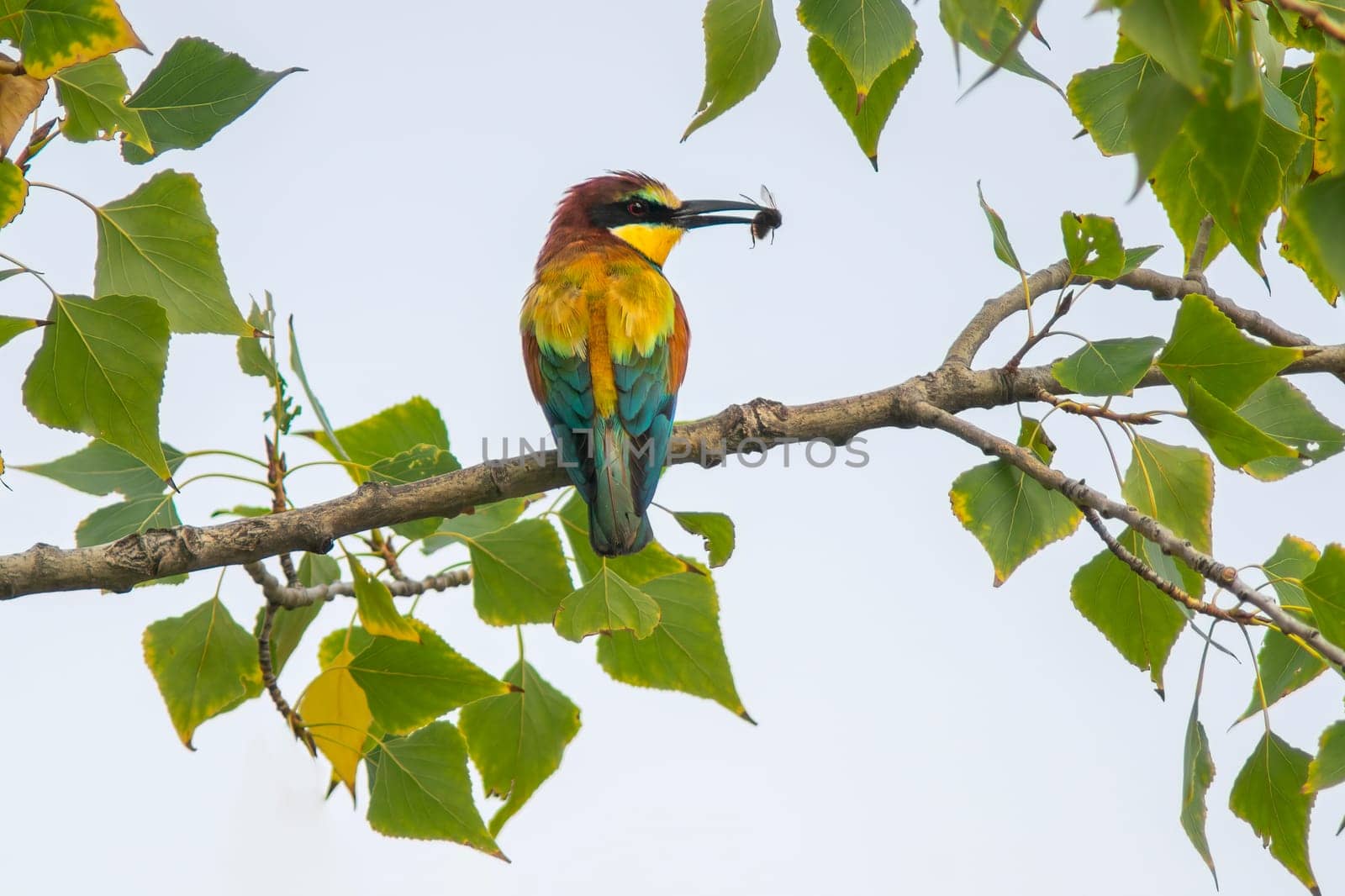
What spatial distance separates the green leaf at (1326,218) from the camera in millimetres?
1340

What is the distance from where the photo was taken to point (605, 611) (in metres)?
3.01

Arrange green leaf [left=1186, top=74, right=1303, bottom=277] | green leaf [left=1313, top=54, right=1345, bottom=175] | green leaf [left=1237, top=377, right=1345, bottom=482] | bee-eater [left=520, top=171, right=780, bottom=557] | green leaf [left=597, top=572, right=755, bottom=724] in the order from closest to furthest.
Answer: green leaf [left=1313, top=54, right=1345, bottom=175] < green leaf [left=1186, top=74, right=1303, bottom=277] < green leaf [left=1237, top=377, right=1345, bottom=482] < green leaf [left=597, top=572, right=755, bottom=724] < bee-eater [left=520, top=171, right=780, bottom=557]

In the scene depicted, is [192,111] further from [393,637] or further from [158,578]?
[393,637]

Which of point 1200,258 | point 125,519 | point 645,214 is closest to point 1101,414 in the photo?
point 1200,258

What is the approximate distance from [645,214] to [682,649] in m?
3.31

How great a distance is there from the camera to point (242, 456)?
3.52 m

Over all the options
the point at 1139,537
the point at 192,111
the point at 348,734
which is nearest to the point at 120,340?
the point at 192,111

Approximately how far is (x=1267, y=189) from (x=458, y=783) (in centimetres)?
251

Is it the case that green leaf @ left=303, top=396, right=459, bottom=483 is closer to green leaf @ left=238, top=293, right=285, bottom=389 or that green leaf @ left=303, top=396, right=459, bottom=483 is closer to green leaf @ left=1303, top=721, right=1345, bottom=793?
green leaf @ left=238, top=293, right=285, bottom=389

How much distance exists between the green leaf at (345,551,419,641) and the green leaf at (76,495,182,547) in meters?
0.74

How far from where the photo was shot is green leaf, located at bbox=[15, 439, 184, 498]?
355 cm

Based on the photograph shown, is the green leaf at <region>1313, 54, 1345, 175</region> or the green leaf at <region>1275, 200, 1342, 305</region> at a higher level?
the green leaf at <region>1275, 200, 1342, 305</region>

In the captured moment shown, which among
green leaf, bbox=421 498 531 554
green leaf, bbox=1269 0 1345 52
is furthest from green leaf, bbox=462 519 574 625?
green leaf, bbox=1269 0 1345 52

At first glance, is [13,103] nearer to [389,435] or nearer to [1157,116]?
[389,435]
